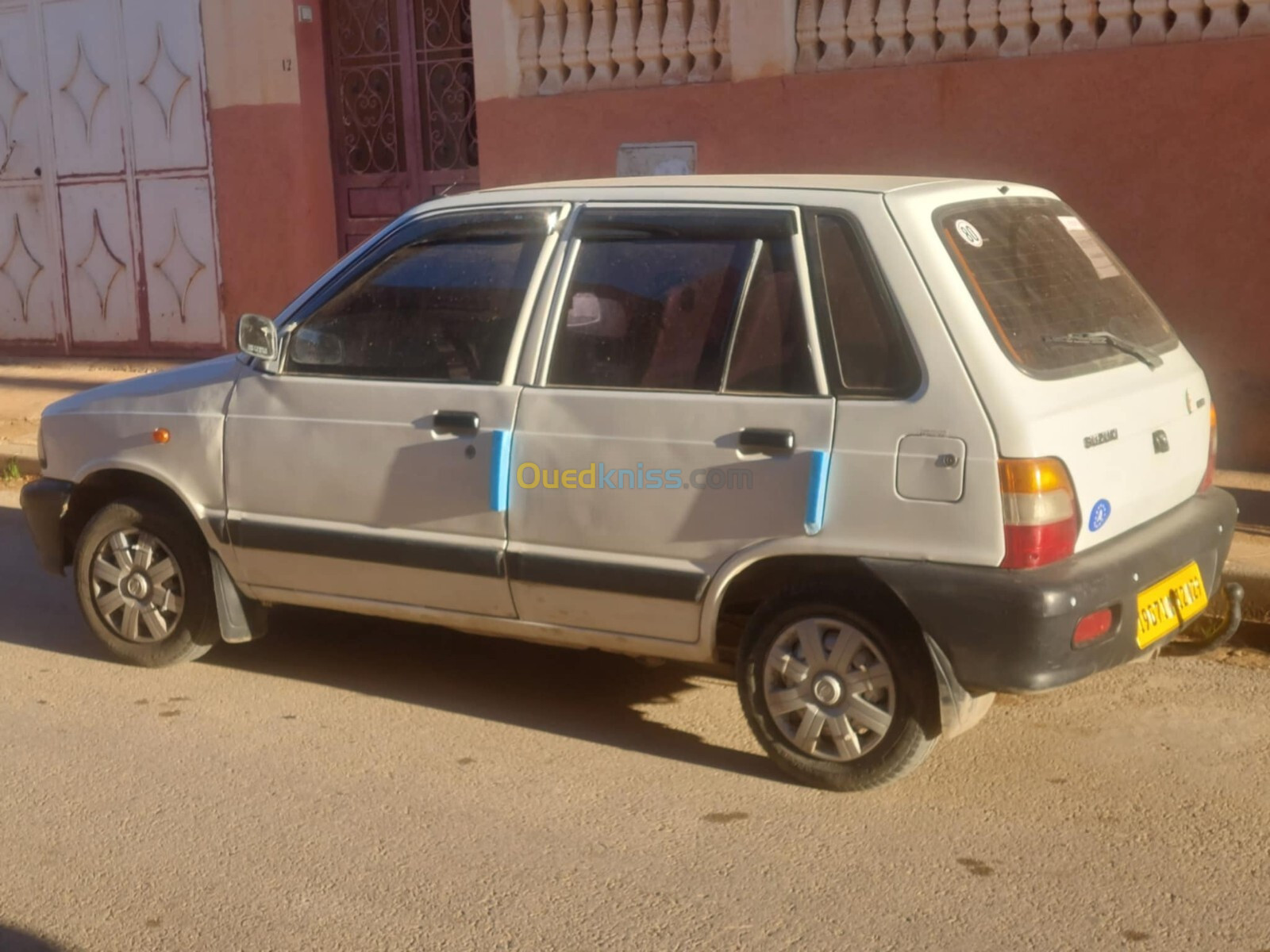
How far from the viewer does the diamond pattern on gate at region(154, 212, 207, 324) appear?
12.2 meters

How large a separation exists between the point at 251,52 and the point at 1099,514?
904 centimetres

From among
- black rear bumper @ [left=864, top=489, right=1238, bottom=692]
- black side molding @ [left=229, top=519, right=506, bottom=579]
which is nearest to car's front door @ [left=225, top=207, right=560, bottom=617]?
black side molding @ [left=229, top=519, right=506, bottom=579]

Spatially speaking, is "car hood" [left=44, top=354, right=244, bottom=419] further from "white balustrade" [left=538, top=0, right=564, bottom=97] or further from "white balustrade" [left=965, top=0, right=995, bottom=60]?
"white balustrade" [left=538, top=0, right=564, bottom=97]

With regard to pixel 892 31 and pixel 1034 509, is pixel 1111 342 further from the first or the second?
pixel 892 31

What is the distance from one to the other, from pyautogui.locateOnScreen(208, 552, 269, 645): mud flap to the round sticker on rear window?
2.71 metres

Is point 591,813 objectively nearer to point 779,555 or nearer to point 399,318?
point 779,555

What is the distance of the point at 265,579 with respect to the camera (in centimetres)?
528

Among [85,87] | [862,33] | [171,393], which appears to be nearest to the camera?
[171,393]

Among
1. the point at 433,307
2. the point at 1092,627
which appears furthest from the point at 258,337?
the point at 1092,627

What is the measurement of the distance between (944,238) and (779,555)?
0.96 metres

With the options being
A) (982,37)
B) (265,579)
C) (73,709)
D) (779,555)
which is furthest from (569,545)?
(982,37)

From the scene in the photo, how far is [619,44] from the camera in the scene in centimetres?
977

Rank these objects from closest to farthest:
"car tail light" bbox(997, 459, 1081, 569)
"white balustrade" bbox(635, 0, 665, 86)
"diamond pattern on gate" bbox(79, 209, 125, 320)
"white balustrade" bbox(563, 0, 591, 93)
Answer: "car tail light" bbox(997, 459, 1081, 569)
"white balustrade" bbox(635, 0, 665, 86)
"white balustrade" bbox(563, 0, 591, 93)
"diamond pattern on gate" bbox(79, 209, 125, 320)

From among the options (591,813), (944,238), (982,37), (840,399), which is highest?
(982,37)
